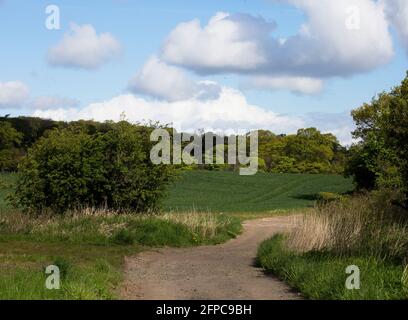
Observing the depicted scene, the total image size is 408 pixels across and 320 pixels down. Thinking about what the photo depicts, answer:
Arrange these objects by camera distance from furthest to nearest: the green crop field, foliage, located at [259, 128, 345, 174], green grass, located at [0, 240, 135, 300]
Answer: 1. foliage, located at [259, 128, 345, 174]
2. the green crop field
3. green grass, located at [0, 240, 135, 300]

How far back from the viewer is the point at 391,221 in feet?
51.6

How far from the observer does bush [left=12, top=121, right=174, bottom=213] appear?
26.1 m

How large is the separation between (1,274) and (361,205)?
1008 centimetres

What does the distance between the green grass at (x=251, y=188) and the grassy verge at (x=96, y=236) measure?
23517mm

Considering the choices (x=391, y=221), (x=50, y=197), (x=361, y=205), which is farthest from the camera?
(x=50, y=197)

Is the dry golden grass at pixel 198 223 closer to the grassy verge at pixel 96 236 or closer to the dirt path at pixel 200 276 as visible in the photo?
the grassy verge at pixel 96 236

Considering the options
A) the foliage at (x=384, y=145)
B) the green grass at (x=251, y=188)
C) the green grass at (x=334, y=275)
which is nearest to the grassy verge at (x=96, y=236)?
the green grass at (x=334, y=275)

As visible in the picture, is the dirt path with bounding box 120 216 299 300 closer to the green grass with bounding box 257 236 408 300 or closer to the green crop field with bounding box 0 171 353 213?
the green grass with bounding box 257 236 408 300

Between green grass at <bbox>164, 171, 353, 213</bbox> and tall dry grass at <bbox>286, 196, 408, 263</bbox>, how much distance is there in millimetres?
31005

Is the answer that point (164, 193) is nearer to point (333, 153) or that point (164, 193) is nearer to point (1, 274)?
point (1, 274)

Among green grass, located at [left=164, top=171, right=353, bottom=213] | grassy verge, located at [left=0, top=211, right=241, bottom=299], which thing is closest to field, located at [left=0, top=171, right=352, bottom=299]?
grassy verge, located at [left=0, top=211, right=241, bottom=299]

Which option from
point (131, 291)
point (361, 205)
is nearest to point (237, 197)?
point (361, 205)

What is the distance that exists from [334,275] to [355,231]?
372cm
